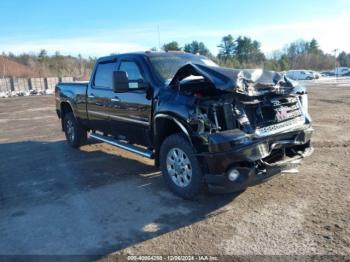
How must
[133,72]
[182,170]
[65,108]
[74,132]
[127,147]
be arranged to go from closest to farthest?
[182,170], [133,72], [127,147], [74,132], [65,108]

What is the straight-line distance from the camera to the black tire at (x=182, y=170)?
4434 mm

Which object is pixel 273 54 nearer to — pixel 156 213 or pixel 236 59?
pixel 236 59

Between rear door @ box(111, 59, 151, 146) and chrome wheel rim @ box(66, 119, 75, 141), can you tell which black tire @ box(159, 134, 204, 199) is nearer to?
rear door @ box(111, 59, 151, 146)

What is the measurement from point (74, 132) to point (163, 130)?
3819 mm

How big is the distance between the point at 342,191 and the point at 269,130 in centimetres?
141

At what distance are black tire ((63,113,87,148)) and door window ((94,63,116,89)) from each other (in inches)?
58.2

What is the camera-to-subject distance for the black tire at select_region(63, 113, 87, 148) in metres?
8.26

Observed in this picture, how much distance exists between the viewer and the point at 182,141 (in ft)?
15.1

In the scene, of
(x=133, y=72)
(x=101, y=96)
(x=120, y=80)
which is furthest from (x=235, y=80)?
(x=101, y=96)

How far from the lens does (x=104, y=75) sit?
6918 millimetres

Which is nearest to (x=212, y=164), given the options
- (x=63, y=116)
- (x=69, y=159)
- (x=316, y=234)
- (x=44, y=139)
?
(x=316, y=234)

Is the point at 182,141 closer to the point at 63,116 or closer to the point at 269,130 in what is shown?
the point at 269,130

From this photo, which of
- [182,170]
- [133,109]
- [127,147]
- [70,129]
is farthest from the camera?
[70,129]

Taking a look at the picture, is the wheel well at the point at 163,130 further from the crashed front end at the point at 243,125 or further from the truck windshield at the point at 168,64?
the truck windshield at the point at 168,64
